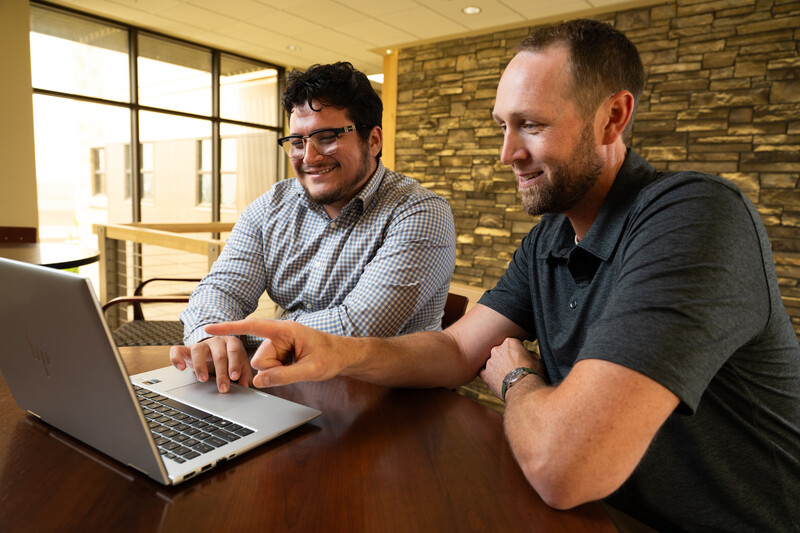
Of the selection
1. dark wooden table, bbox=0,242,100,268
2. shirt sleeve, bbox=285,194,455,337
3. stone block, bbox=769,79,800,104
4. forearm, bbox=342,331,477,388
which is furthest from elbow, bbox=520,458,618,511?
stone block, bbox=769,79,800,104

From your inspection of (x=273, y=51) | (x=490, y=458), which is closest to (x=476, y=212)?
(x=273, y=51)

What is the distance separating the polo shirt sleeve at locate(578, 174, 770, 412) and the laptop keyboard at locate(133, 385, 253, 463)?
52 centimetres

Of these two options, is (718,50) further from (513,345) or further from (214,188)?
(214,188)

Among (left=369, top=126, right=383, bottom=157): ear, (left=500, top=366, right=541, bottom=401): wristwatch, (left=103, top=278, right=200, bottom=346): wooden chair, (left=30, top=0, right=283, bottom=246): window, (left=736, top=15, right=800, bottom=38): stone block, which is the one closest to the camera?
(left=500, top=366, right=541, bottom=401): wristwatch

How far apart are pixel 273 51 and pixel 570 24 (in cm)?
630

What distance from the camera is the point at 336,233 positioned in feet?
5.37

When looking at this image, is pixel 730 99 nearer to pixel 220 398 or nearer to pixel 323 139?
pixel 323 139

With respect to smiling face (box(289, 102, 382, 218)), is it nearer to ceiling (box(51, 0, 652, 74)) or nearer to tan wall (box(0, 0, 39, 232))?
ceiling (box(51, 0, 652, 74))

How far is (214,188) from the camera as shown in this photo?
7133 mm

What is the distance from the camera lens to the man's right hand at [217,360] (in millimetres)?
959

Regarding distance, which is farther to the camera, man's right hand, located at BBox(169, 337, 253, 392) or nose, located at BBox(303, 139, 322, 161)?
nose, located at BBox(303, 139, 322, 161)

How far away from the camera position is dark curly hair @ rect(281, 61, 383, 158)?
5.33 ft

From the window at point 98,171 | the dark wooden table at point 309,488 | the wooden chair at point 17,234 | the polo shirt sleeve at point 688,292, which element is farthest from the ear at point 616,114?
the window at point 98,171

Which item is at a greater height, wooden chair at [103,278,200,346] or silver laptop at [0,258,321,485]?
silver laptop at [0,258,321,485]
